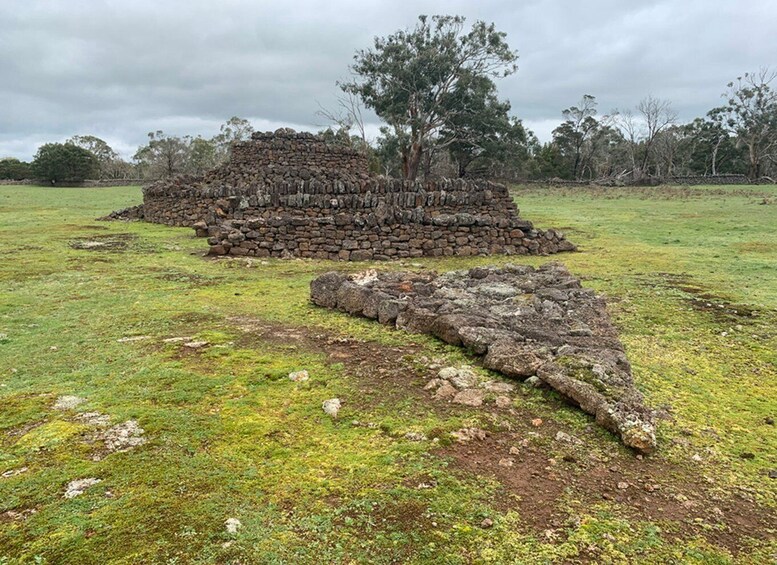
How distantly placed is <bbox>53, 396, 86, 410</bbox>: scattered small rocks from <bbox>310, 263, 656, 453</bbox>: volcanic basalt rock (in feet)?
10.6

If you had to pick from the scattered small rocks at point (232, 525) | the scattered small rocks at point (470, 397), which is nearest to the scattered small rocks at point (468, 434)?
the scattered small rocks at point (470, 397)

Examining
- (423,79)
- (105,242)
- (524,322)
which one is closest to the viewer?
(524,322)

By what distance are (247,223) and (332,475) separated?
1057 cm

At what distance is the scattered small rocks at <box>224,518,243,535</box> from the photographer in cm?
273

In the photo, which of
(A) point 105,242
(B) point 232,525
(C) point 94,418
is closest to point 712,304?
(B) point 232,525

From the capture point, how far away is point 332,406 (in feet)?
13.7

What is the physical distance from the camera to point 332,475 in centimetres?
327

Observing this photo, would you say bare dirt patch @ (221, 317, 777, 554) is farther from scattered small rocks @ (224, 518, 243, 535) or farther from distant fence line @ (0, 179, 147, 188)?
distant fence line @ (0, 179, 147, 188)

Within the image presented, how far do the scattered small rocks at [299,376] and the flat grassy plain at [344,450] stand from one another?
10 cm

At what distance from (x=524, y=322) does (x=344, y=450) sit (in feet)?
9.00

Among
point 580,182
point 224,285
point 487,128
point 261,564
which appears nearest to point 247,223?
point 224,285

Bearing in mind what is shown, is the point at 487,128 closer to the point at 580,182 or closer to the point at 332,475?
the point at 580,182

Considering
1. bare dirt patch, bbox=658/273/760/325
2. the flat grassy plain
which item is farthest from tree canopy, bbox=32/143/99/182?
bare dirt patch, bbox=658/273/760/325

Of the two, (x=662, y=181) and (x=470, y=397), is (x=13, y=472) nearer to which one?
(x=470, y=397)
